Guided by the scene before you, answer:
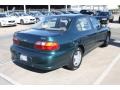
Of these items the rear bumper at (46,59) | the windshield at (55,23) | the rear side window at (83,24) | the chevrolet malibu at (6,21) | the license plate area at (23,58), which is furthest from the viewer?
the chevrolet malibu at (6,21)

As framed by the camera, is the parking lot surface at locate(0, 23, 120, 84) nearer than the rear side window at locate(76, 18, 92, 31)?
Yes

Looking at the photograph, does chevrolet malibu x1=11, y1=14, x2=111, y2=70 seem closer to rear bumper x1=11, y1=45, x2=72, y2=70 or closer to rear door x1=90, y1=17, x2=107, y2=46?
rear bumper x1=11, y1=45, x2=72, y2=70

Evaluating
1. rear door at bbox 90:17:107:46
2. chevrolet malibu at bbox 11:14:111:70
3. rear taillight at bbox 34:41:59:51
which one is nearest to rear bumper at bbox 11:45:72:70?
chevrolet malibu at bbox 11:14:111:70

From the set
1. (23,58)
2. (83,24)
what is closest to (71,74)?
(23,58)

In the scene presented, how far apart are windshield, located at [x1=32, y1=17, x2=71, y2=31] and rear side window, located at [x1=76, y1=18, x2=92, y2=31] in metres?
0.35

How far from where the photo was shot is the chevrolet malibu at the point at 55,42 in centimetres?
550

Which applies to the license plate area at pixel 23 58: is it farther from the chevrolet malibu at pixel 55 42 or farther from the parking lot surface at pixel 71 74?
the parking lot surface at pixel 71 74

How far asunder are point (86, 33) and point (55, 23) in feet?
3.34

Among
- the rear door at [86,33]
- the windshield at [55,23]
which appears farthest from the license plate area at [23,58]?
the rear door at [86,33]

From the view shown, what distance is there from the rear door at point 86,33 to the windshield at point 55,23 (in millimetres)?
388

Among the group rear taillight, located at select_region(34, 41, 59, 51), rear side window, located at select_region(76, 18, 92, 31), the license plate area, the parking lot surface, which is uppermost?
rear side window, located at select_region(76, 18, 92, 31)

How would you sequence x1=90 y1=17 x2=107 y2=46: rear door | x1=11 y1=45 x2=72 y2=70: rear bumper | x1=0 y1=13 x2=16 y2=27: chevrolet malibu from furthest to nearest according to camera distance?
x1=0 y1=13 x2=16 y2=27: chevrolet malibu < x1=90 y1=17 x2=107 y2=46: rear door < x1=11 y1=45 x2=72 y2=70: rear bumper

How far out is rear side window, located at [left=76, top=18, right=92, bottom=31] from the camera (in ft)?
21.4
